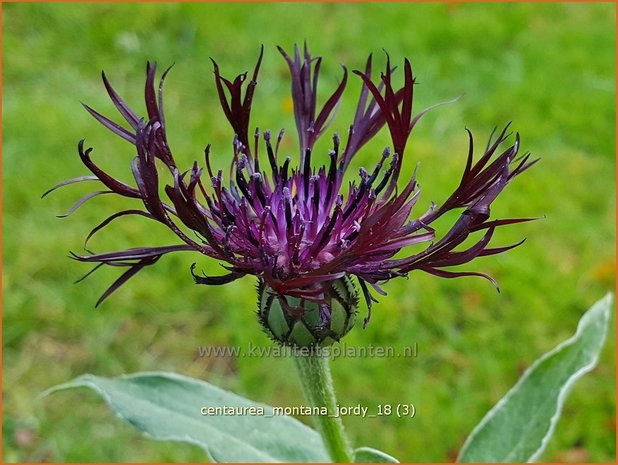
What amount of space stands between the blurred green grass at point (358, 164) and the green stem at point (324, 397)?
1.80 feet

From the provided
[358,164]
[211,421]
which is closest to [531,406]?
[211,421]

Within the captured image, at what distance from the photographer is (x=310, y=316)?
2.87 feet

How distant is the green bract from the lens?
0.86 m

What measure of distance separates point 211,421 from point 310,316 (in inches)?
15.6

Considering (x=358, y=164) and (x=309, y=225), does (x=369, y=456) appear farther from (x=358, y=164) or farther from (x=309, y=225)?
(x=358, y=164)

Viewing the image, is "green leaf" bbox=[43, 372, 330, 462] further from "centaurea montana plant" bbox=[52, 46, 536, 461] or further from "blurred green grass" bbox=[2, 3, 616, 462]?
"blurred green grass" bbox=[2, 3, 616, 462]

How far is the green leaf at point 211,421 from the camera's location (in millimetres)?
1146

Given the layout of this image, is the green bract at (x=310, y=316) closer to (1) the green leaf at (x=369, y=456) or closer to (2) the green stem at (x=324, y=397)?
(2) the green stem at (x=324, y=397)

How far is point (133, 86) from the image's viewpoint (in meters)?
2.64

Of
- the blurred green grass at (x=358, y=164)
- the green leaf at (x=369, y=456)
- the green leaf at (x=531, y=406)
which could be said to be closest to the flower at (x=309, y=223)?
the green leaf at (x=369, y=456)

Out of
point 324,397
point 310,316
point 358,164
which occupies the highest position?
point 358,164

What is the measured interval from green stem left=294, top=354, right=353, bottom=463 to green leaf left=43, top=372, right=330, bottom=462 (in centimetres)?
14

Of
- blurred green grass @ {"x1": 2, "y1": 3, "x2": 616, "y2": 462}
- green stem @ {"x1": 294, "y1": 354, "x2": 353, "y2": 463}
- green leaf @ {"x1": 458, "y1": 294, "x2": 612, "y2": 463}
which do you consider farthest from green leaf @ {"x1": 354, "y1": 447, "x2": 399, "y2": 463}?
blurred green grass @ {"x1": 2, "y1": 3, "x2": 616, "y2": 462}

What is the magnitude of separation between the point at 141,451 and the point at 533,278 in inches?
41.0
